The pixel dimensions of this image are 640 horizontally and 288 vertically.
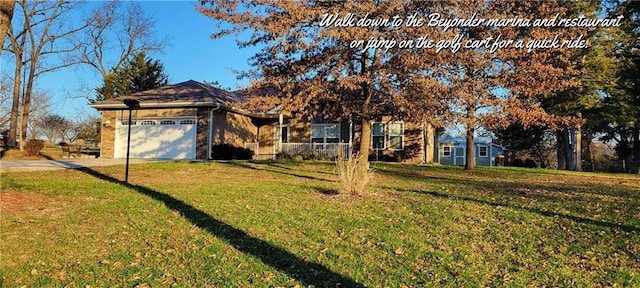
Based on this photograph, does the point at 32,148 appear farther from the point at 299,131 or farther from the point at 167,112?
the point at 299,131

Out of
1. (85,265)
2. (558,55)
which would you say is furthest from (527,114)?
(85,265)

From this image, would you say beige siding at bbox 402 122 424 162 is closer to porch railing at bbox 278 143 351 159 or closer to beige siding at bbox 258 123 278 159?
porch railing at bbox 278 143 351 159

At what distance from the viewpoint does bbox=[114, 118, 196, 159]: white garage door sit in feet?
60.0

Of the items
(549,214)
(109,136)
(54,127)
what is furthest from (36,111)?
(549,214)

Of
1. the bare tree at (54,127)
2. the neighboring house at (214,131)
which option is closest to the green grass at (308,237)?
the neighboring house at (214,131)

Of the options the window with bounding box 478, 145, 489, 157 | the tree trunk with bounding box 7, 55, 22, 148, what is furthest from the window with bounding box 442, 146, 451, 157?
the tree trunk with bounding box 7, 55, 22, 148

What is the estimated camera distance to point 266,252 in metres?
4.49

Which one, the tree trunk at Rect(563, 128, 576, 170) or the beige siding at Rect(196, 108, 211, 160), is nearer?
the beige siding at Rect(196, 108, 211, 160)

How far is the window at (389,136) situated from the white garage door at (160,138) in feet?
29.4

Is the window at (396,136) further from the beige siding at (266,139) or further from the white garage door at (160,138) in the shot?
the white garage door at (160,138)

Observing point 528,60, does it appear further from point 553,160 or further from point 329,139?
point 553,160

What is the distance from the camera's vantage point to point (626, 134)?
2686 cm

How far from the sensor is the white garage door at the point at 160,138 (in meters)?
18.3

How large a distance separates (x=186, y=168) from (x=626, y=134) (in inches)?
1121
